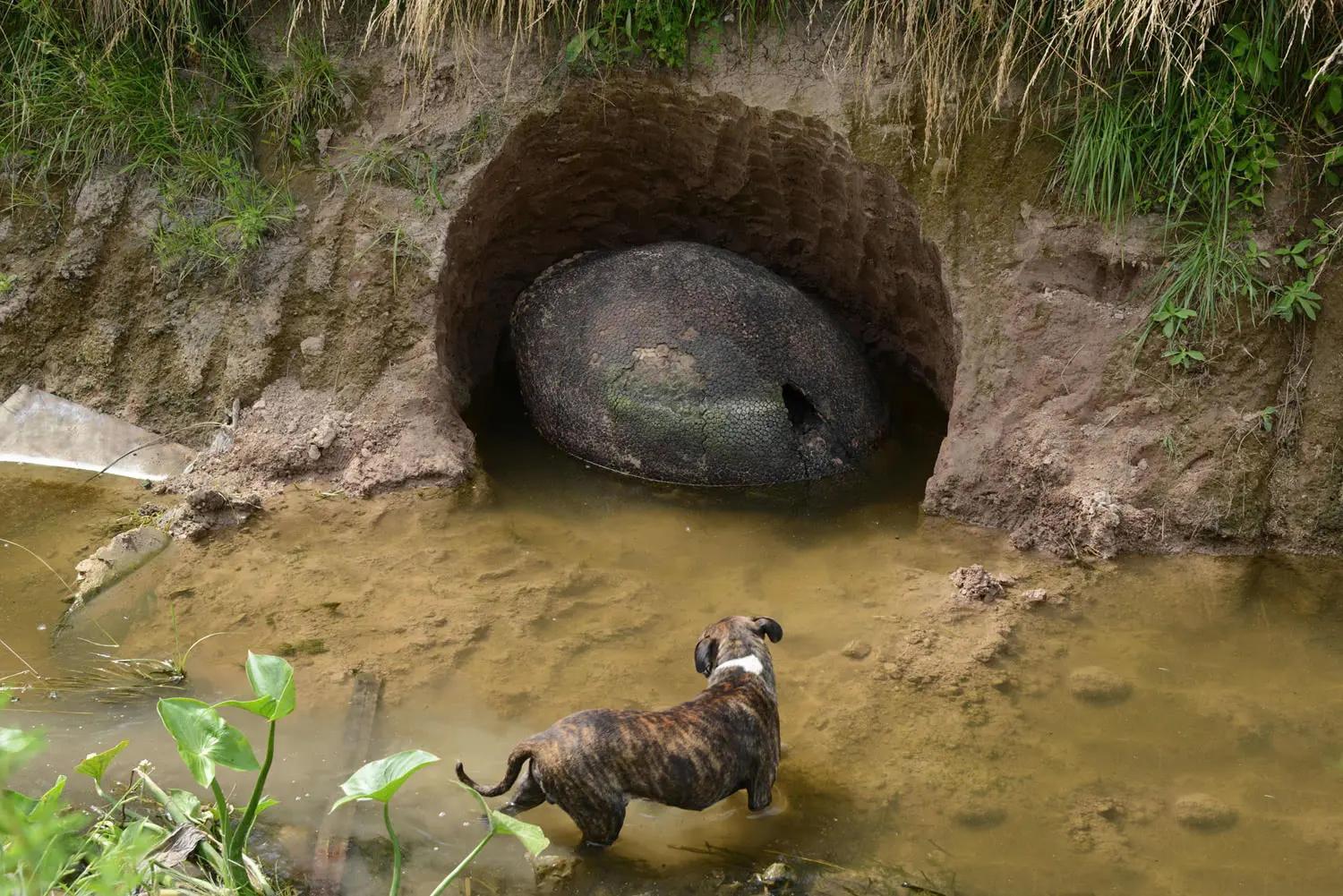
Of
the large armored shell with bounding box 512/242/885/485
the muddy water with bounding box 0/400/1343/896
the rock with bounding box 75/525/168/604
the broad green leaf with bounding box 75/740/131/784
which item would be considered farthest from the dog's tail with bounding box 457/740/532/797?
the large armored shell with bounding box 512/242/885/485

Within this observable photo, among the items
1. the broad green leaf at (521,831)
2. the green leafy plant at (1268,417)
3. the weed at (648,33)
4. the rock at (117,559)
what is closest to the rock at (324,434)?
the rock at (117,559)

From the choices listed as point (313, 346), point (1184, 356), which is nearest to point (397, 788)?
point (313, 346)

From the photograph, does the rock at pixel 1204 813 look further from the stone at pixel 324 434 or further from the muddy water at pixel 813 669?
the stone at pixel 324 434

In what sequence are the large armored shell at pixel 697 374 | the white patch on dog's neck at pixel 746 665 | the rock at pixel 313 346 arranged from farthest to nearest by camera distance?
the rock at pixel 313 346 < the large armored shell at pixel 697 374 < the white patch on dog's neck at pixel 746 665

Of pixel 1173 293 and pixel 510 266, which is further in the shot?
pixel 510 266

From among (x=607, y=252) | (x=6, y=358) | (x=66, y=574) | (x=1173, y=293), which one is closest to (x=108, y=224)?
(x=6, y=358)

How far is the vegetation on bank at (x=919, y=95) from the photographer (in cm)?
404

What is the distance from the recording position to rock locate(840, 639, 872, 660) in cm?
370

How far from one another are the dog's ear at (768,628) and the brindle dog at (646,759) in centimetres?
27

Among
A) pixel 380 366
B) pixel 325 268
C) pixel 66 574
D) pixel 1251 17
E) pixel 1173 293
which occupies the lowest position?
pixel 66 574

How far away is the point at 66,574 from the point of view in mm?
4121

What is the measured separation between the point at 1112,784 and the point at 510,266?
11.3 feet

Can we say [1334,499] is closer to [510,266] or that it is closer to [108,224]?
[510,266]

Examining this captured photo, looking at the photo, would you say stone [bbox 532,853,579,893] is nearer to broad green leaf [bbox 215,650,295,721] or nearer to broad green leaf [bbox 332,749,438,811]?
broad green leaf [bbox 332,749,438,811]
